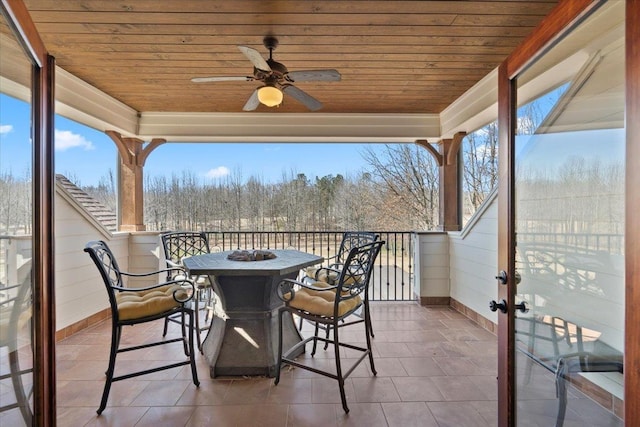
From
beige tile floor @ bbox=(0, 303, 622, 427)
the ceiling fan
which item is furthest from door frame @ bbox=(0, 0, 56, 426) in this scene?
the ceiling fan

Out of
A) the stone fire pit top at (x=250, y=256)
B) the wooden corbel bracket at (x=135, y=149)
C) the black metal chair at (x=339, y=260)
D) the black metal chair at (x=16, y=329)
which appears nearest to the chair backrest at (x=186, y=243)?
the stone fire pit top at (x=250, y=256)

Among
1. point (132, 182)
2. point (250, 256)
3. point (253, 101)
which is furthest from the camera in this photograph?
point (132, 182)

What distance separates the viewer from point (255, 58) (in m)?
2.15

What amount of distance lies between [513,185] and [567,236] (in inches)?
15.8

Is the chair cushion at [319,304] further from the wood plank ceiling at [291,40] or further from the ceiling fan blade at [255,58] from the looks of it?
the wood plank ceiling at [291,40]

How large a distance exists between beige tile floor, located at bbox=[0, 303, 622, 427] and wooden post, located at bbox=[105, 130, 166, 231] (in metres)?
1.69

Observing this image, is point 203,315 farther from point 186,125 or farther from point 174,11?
point 174,11

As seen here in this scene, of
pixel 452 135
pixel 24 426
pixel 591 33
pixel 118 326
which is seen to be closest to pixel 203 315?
pixel 118 326

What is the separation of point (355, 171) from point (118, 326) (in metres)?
5.49

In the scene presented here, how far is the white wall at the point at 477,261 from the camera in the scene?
3.32 metres

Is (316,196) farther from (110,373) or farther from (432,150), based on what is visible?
(110,373)

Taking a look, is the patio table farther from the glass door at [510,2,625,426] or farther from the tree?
the tree

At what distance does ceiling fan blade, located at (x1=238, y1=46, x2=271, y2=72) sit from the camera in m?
2.02

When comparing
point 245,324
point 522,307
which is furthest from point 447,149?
point 245,324
